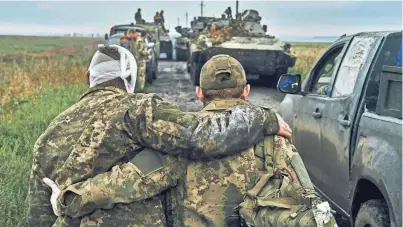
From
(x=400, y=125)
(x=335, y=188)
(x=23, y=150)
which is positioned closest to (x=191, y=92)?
(x=23, y=150)

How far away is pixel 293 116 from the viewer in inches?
230

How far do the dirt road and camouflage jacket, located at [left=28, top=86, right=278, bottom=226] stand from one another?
31.1 feet

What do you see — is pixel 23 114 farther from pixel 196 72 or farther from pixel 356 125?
pixel 196 72

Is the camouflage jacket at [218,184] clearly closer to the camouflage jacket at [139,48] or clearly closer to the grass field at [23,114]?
the grass field at [23,114]

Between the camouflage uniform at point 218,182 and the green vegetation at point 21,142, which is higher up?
the camouflage uniform at point 218,182

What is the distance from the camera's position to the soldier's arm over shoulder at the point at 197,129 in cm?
240

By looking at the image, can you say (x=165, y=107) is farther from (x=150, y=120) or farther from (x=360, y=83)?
(x=360, y=83)

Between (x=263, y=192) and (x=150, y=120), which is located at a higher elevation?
(x=150, y=120)

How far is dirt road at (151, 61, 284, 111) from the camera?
13336mm

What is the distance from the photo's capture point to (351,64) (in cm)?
466

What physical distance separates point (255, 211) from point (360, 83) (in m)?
2.20

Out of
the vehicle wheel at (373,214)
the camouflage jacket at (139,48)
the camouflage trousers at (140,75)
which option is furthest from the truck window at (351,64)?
the camouflage jacket at (139,48)

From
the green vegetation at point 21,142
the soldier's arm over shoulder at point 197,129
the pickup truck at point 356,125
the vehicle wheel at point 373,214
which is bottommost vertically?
the green vegetation at point 21,142

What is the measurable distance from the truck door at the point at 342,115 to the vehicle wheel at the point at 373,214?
19.3 inches
